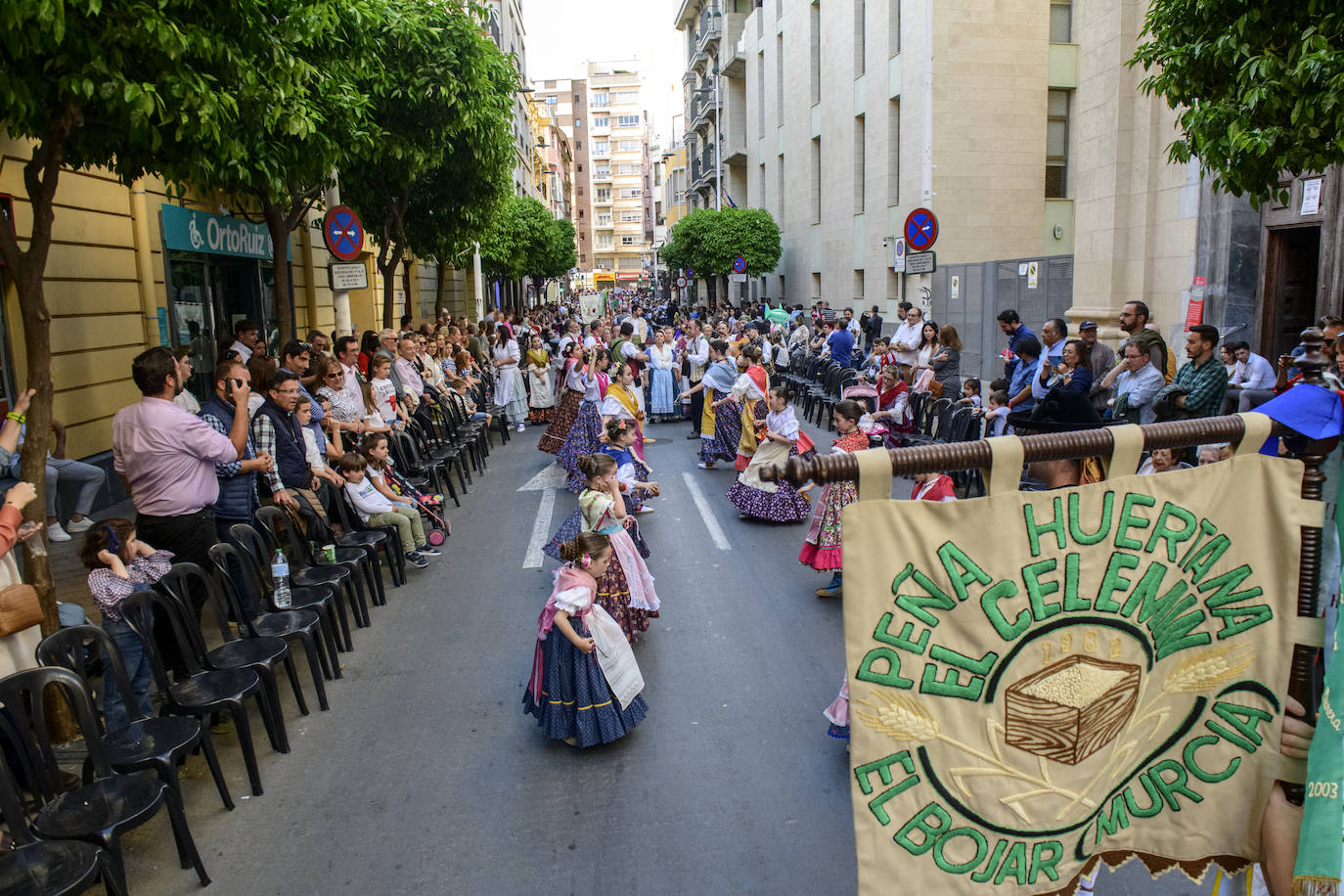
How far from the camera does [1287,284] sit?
12.5 m

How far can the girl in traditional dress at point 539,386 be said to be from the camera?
57.7ft

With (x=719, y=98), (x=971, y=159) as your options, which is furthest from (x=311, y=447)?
(x=719, y=98)

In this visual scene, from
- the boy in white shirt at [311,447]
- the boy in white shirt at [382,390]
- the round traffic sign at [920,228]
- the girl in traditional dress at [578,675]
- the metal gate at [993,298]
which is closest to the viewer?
the girl in traditional dress at [578,675]

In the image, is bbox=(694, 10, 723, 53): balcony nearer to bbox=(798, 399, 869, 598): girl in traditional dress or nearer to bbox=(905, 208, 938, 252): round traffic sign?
bbox=(905, 208, 938, 252): round traffic sign

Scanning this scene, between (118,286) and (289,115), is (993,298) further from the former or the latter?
(118,286)

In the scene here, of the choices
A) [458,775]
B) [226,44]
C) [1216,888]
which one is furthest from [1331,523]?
[226,44]

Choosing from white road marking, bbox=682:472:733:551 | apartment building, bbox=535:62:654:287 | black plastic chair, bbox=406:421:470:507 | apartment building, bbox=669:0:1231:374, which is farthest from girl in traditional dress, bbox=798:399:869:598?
apartment building, bbox=535:62:654:287

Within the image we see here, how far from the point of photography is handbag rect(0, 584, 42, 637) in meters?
4.42

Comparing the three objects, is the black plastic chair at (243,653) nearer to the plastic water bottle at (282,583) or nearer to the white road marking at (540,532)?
the plastic water bottle at (282,583)

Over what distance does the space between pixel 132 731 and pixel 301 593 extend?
1.95 m

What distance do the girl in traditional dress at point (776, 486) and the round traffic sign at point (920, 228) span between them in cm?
620

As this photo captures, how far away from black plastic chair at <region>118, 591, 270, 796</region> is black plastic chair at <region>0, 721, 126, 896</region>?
43.1 inches

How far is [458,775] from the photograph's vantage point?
16.6ft

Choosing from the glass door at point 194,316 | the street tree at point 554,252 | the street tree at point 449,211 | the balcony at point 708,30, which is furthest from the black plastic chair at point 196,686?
the balcony at point 708,30
